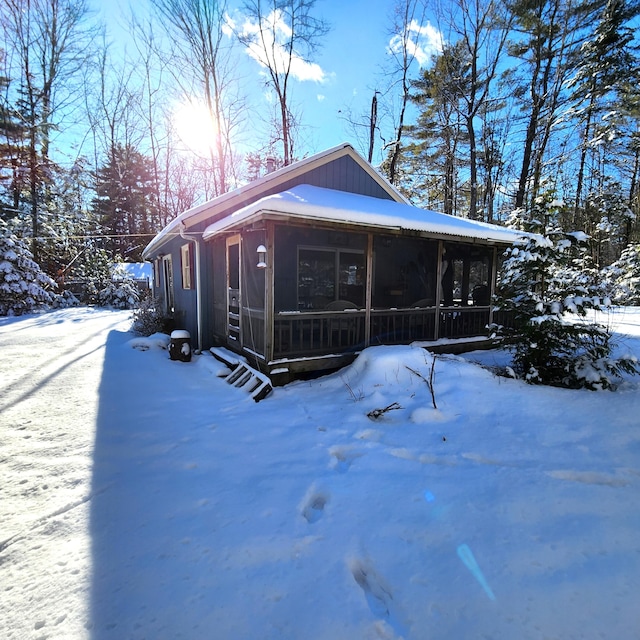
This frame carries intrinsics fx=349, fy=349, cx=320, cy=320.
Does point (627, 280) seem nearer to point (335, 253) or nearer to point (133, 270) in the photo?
A: point (335, 253)

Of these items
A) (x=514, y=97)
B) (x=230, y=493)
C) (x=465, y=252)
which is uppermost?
(x=514, y=97)

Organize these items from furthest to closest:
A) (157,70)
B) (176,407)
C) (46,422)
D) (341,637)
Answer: (157,70) → (176,407) → (46,422) → (341,637)

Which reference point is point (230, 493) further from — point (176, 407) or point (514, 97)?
point (514, 97)

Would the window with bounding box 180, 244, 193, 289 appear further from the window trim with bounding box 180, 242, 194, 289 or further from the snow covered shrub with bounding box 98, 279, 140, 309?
the snow covered shrub with bounding box 98, 279, 140, 309

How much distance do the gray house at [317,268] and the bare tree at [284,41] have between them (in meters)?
10.0

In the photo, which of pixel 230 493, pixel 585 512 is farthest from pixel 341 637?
pixel 585 512

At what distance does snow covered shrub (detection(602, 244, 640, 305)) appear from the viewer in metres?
14.0

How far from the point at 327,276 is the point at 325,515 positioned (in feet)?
22.1

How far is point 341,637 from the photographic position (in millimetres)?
1641

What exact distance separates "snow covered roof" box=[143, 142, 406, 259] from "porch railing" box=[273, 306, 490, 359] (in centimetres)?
291

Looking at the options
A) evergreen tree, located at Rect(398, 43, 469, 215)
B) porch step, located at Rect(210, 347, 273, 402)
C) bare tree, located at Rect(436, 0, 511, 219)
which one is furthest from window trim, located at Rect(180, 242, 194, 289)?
evergreen tree, located at Rect(398, 43, 469, 215)

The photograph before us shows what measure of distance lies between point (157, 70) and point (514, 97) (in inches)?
721

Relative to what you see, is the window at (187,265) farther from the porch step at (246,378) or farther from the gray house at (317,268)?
the porch step at (246,378)

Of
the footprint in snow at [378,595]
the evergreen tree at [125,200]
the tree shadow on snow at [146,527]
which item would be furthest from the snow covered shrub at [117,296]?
the footprint in snow at [378,595]
